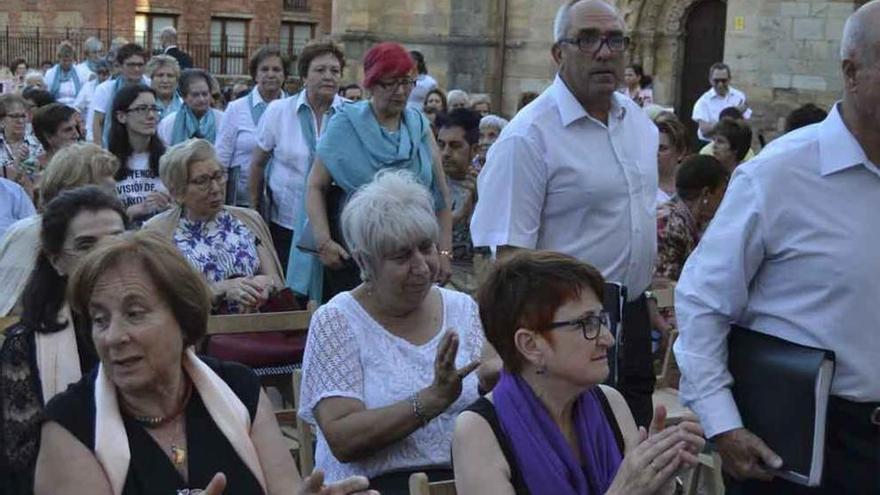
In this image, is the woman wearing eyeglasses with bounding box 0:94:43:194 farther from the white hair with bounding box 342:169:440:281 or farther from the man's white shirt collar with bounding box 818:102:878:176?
the man's white shirt collar with bounding box 818:102:878:176

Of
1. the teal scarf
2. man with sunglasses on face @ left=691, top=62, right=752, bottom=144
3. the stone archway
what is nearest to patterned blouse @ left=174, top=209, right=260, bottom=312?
the teal scarf

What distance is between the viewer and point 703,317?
405 cm

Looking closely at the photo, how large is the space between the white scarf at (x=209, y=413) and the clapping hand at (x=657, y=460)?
915mm

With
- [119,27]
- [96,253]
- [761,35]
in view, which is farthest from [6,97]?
[119,27]

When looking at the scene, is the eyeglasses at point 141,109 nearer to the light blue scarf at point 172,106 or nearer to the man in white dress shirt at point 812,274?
the light blue scarf at point 172,106

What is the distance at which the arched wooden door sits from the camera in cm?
2184

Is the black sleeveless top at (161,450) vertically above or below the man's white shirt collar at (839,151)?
below

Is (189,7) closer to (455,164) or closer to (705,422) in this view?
(455,164)

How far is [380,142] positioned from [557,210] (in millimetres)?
2161

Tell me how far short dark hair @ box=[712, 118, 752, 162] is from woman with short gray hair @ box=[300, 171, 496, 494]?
5042 millimetres

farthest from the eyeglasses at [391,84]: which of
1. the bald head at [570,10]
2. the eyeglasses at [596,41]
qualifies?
the eyeglasses at [596,41]

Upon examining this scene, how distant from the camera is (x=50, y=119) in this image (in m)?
8.86

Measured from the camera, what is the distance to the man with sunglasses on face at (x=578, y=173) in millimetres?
4934

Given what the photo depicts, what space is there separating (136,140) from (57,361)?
14.3 feet
